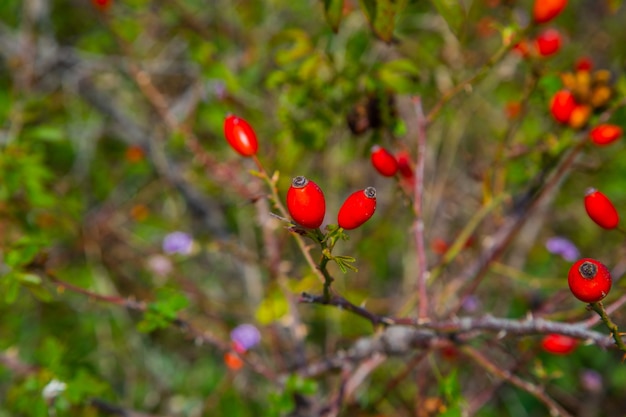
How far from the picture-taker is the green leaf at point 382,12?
1.12 meters

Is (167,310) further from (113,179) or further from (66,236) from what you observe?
(113,179)

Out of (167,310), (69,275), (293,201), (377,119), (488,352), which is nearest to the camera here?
(293,201)

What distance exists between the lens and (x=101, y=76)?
10.8 ft

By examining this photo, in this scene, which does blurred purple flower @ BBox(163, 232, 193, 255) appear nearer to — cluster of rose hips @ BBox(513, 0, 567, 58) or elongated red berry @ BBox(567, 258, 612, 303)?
cluster of rose hips @ BBox(513, 0, 567, 58)

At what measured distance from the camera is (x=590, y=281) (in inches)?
32.5

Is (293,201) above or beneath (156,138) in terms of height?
above

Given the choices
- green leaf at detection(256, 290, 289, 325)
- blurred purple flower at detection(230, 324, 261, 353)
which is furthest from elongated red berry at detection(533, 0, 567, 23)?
blurred purple flower at detection(230, 324, 261, 353)

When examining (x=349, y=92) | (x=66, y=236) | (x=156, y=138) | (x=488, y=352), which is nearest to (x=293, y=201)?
(x=349, y=92)

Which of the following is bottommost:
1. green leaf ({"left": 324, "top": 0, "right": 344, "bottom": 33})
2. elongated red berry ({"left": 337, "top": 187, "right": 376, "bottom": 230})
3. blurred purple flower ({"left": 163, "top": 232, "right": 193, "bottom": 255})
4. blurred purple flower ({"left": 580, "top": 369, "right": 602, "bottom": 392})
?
blurred purple flower ({"left": 580, "top": 369, "right": 602, "bottom": 392})

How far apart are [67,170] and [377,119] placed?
2469mm

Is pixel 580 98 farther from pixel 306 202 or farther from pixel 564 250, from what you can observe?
pixel 306 202

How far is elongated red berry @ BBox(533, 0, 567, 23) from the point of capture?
1234 mm

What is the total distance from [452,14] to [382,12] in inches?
6.5

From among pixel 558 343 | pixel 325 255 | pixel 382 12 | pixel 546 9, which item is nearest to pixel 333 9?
pixel 382 12
